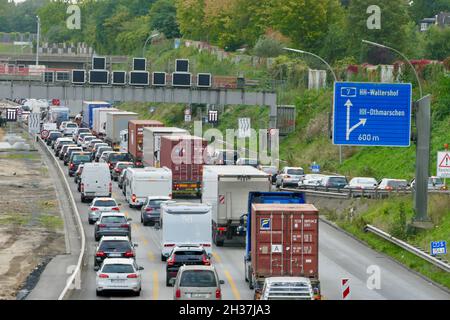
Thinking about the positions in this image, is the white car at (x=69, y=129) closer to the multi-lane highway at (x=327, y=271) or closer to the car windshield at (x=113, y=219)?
the multi-lane highway at (x=327, y=271)

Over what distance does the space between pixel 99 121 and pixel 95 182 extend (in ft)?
153

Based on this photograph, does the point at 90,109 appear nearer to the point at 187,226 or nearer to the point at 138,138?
the point at 138,138

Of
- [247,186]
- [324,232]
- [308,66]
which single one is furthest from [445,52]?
[247,186]

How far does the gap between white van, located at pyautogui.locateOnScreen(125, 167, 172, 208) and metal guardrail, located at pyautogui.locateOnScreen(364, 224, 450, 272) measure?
11.4 meters

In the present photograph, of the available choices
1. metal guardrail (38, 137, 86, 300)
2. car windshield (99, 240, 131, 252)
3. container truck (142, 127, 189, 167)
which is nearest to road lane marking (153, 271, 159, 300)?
car windshield (99, 240, 131, 252)

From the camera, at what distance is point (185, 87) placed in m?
95.3

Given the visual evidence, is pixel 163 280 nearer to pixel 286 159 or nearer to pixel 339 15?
pixel 286 159

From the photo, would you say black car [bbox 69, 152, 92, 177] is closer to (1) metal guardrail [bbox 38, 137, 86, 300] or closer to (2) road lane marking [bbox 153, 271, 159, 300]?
(1) metal guardrail [bbox 38, 137, 86, 300]

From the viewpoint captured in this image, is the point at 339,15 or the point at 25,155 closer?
the point at 25,155

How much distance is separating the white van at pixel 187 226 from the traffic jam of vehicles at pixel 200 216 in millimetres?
35

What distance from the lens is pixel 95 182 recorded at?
6662 centimetres

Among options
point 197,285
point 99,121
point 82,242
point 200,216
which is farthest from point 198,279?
point 99,121

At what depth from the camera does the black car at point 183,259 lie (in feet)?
124
